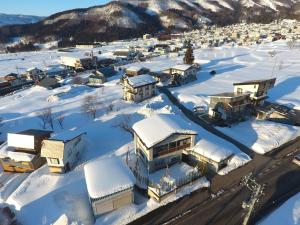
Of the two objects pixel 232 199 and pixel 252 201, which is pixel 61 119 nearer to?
pixel 232 199

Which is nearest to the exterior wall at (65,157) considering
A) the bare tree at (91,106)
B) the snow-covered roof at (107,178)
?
the snow-covered roof at (107,178)

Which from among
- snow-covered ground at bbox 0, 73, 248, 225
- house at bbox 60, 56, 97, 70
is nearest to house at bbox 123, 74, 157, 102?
snow-covered ground at bbox 0, 73, 248, 225

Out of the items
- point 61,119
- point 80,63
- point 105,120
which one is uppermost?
point 80,63

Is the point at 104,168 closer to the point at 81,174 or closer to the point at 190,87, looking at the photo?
the point at 81,174

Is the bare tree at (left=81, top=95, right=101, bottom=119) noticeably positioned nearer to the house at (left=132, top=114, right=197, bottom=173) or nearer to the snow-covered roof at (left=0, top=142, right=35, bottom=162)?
the snow-covered roof at (left=0, top=142, right=35, bottom=162)

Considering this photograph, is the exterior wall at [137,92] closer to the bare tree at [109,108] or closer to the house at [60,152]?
the bare tree at [109,108]

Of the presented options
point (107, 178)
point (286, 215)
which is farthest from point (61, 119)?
point (286, 215)

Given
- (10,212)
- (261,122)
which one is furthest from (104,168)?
(261,122)
